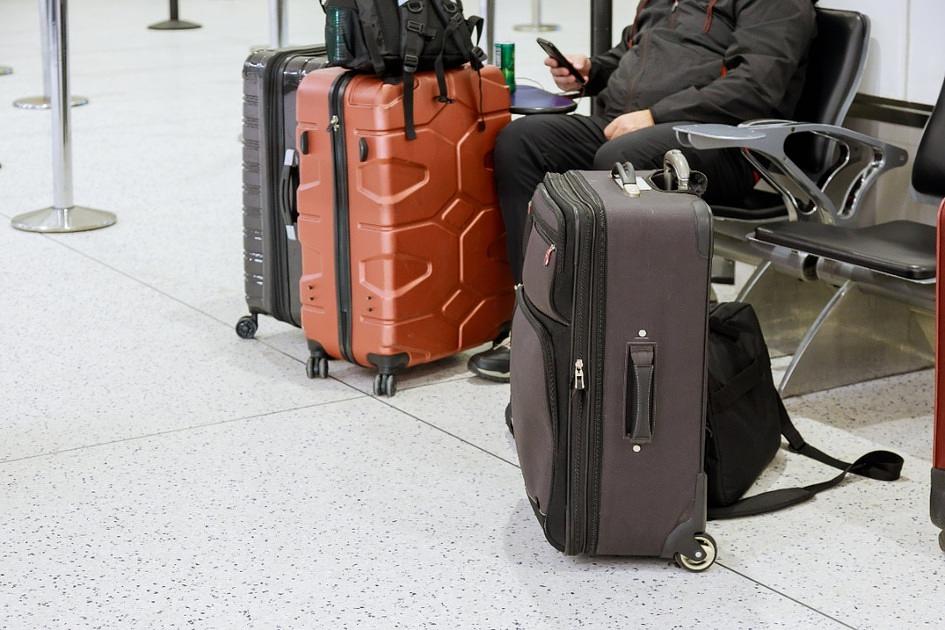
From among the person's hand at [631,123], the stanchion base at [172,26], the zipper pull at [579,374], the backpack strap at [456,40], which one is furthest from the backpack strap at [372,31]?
the stanchion base at [172,26]

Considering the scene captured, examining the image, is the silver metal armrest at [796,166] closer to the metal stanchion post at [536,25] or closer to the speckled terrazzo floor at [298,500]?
the speckled terrazzo floor at [298,500]

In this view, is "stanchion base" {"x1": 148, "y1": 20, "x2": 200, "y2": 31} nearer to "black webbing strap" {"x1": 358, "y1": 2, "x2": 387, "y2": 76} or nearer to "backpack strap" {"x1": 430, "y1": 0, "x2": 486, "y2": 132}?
"backpack strap" {"x1": 430, "y1": 0, "x2": 486, "y2": 132}

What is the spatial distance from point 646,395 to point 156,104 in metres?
4.73

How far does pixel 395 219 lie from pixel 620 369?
2.71 ft

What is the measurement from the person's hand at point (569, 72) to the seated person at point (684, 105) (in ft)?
0.71

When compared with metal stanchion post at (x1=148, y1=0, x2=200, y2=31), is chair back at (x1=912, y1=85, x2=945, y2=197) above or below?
below

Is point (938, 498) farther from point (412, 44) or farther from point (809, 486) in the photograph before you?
point (412, 44)

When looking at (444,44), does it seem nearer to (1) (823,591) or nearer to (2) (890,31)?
(2) (890,31)

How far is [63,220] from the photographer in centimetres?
405

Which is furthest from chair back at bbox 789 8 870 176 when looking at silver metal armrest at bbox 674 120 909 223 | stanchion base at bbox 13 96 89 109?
stanchion base at bbox 13 96 89 109

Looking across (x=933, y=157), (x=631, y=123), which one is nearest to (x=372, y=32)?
(x=631, y=123)

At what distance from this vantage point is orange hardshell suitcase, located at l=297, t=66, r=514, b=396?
2.59 m

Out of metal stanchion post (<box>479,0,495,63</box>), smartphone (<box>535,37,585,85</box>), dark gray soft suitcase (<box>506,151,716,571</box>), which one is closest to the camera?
dark gray soft suitcase (<box>506,151,716,571</box>)

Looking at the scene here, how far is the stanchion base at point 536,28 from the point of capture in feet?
29.2
